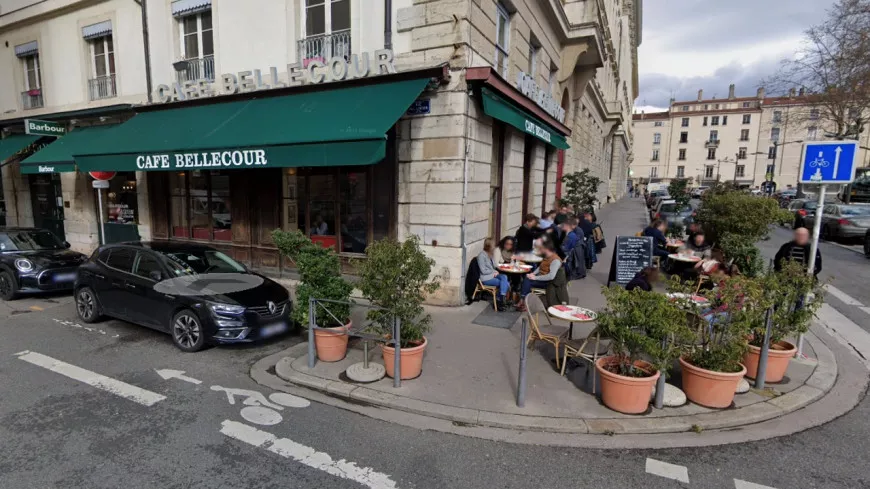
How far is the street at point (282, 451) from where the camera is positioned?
11.6 feet

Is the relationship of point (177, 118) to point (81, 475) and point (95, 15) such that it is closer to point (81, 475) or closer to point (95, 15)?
point (95, 15)

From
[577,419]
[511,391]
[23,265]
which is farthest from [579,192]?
[23,265]

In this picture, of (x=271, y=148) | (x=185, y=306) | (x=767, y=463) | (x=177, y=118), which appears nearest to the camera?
(x=767, y=463)

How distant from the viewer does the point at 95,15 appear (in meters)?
13.0

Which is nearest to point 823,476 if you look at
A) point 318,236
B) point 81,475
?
point 81,475

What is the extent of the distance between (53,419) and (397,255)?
3.76 m

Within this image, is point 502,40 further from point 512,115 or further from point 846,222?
point 846,222

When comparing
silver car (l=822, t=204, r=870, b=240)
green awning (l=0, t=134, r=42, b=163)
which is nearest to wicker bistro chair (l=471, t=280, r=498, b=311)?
green awning (l=0, t=134, r=42, b=163)

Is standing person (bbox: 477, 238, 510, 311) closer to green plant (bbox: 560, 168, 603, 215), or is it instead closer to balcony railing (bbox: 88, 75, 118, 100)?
green plant (bbox: 560, 168, 603, 215)

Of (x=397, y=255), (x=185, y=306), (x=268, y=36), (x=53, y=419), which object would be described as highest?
(x=268, y=36)

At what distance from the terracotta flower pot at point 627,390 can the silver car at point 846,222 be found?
18.1 meters

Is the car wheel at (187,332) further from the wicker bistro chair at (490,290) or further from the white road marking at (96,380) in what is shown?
the wicker bistro chair at (490,290)

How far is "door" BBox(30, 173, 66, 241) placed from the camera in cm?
1550

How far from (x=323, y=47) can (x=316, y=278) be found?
6002 millimetres
